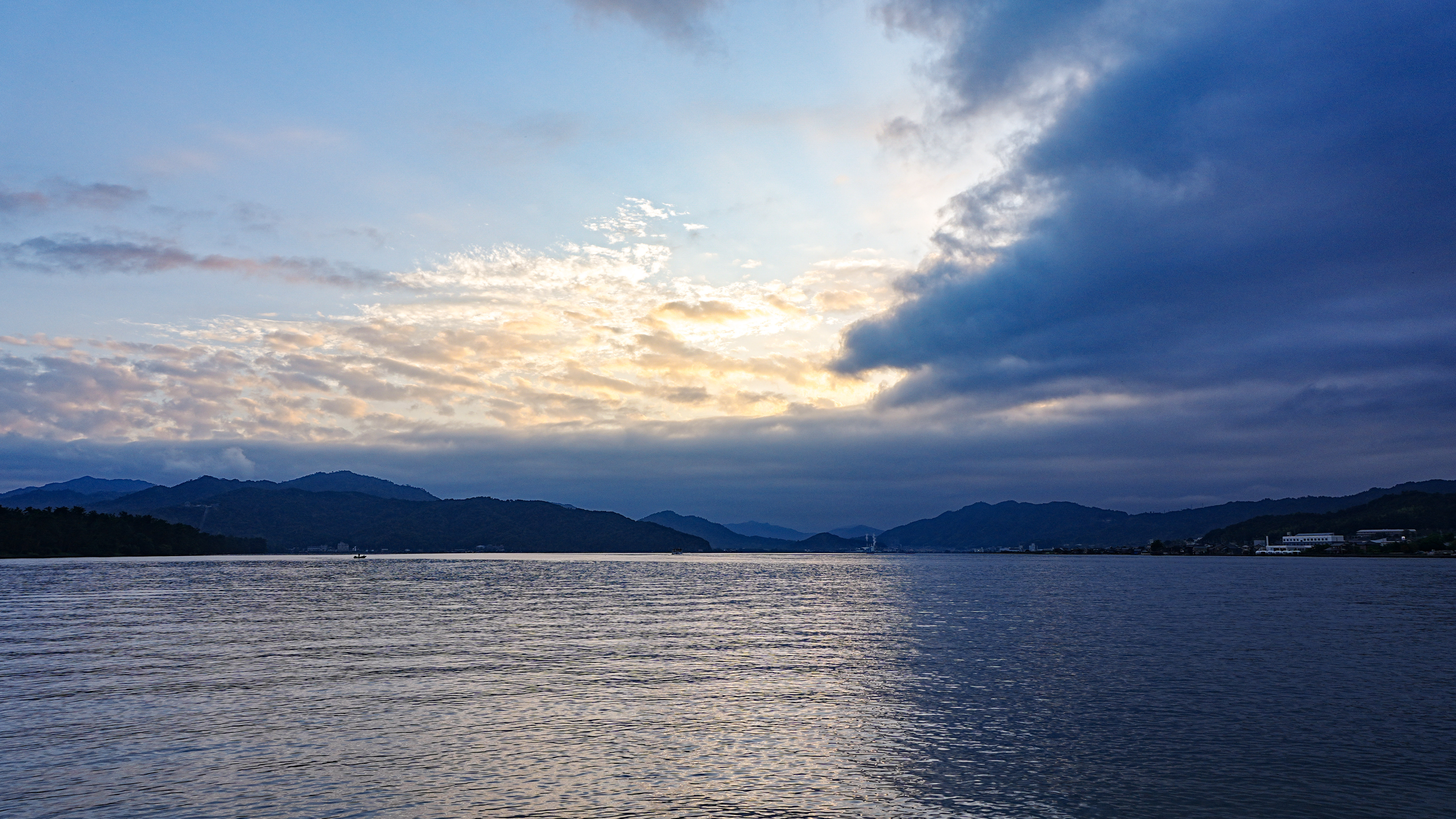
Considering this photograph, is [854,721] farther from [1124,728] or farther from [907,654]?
[907,654]

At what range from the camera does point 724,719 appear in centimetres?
3734

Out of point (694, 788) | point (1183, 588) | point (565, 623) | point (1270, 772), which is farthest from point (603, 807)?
point (1183, 588)

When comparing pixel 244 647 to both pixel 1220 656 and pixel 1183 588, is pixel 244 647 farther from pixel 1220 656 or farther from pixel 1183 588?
pixel 1183 588

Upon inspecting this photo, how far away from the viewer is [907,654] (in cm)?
6016

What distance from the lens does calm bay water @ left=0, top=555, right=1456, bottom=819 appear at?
26156 mm

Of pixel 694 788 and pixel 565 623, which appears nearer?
pixel 694 788

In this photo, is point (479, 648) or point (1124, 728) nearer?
point (1124, 728)

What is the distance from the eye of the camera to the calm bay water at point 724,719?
26156 millimetres

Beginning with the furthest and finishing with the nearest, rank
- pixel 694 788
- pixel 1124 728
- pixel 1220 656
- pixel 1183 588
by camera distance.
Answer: pixel 1183 588 < pixel 1220 656 < pixel 1124 728 < pixel 694 788

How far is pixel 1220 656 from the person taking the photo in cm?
5828

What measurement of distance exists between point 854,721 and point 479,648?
34725 mm

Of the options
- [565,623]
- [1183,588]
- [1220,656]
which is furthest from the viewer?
[1183,588]

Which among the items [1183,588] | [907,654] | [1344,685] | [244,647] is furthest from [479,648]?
[1183,588]

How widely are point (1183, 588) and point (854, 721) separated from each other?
138500 mm
